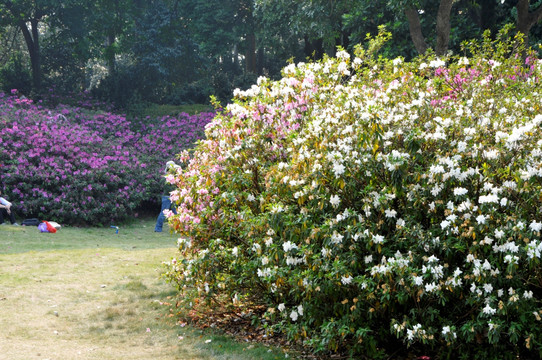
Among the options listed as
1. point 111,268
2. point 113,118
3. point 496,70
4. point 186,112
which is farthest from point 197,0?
point 496,70

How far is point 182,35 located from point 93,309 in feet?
87.5

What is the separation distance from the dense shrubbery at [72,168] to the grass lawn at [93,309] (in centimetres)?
366

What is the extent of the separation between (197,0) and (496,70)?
86.2ft

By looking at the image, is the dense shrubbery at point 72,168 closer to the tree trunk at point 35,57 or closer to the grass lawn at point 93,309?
the grass lawn at point 93,309

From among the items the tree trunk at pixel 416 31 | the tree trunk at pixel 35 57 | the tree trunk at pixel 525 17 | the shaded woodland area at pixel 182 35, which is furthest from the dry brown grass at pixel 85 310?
the tree trunk at pixel 35 57

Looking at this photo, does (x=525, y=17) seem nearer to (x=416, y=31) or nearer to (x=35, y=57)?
(x=416, y=31)

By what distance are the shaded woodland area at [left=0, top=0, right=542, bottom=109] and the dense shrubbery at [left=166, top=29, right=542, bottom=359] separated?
1151 cm

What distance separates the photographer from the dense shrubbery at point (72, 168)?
49.6 ft

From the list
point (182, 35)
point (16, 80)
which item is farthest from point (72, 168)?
point (182, 35)

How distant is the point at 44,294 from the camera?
766cm

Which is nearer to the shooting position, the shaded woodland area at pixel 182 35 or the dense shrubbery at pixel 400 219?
the dense shrubbery at pixel 400 219

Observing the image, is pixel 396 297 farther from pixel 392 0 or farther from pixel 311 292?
pixel 392 0

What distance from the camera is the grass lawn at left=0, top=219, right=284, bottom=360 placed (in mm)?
5695

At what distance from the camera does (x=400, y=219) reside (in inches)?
182
